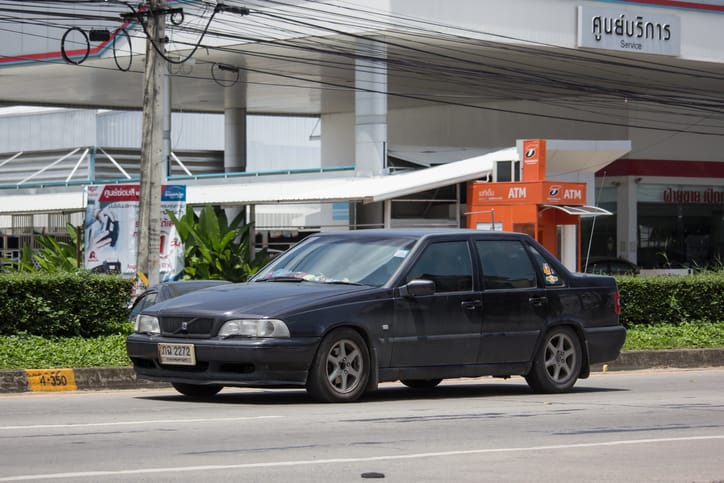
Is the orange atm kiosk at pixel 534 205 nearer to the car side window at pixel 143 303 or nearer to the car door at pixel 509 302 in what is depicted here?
the car side window at pixel 143 303

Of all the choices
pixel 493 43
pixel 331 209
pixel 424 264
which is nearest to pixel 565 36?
pixel 493 43

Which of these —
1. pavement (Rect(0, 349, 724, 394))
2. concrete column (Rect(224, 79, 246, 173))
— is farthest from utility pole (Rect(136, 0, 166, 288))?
concrete column (Rect(224, 79, 246, 173))

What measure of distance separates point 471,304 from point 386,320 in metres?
1.09

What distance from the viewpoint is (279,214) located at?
2133 inches

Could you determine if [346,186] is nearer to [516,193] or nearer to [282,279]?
[516,193]

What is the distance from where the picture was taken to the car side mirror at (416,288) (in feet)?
38.2

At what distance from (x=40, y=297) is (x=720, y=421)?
984 centimetres

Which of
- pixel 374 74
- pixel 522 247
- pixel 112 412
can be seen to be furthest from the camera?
pixel 374 74

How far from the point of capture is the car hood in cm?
1100

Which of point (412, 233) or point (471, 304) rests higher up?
point (412, 233)

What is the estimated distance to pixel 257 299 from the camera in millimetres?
11180

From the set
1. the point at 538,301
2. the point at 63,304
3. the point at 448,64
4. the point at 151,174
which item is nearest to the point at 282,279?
the point at 538,301

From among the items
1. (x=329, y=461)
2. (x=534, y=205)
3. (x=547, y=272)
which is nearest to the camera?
(x=329, y=461)

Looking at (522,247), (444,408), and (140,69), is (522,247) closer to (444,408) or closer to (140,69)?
(444,408)
